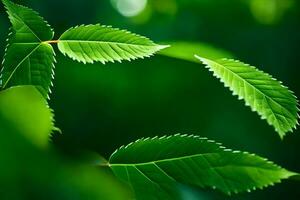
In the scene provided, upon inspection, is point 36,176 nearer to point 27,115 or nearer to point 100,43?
point 27,115

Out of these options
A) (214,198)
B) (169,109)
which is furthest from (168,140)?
(169,109)

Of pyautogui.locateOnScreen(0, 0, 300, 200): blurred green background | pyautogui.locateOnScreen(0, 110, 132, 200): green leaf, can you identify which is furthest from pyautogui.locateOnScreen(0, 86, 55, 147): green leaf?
pyautogui.locateOnScreen(0, 0, 300, 200): blurred green background

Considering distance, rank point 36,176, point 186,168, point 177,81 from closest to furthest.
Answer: point 36,176, point 186,168, point 177,81

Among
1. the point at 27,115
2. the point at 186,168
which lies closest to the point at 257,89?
the point at 186,168

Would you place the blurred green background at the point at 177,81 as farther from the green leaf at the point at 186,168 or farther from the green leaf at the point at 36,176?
the green leaf at the point at 36,176

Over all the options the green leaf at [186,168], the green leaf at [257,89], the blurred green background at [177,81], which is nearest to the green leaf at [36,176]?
the green leaf at [186,168]

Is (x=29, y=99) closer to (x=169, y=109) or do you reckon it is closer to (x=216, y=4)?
(x=169, y=109)
